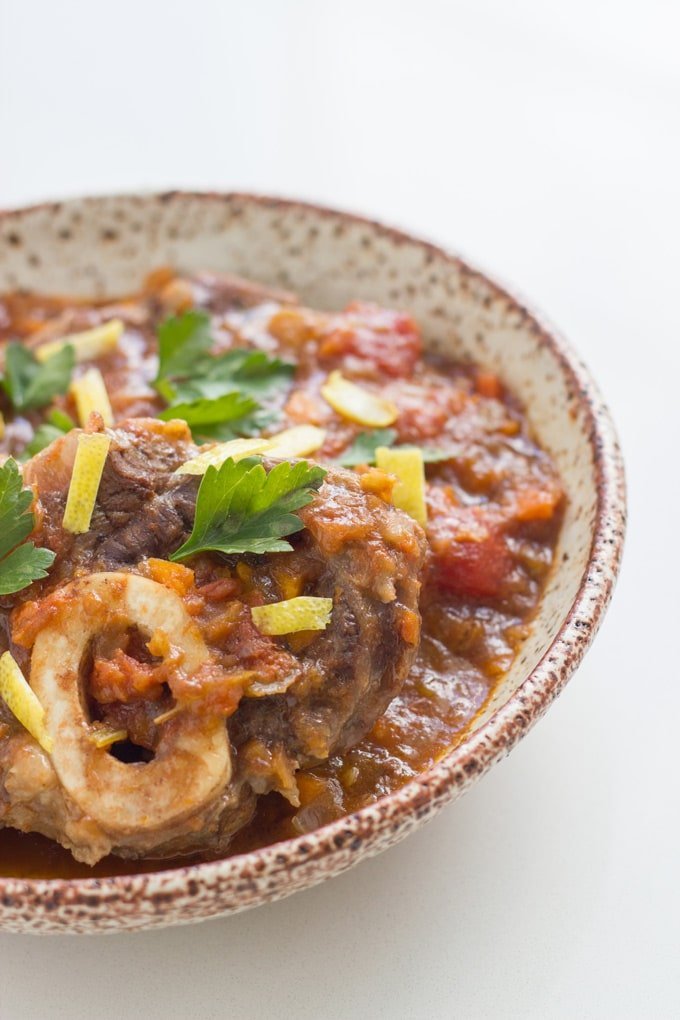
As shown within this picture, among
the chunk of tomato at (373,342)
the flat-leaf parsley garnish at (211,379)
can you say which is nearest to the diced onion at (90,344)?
the flat-leaf parsley garnish at (211,379)

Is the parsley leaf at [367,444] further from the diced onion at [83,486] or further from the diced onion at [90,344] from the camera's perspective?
the diced onion at [90,344]

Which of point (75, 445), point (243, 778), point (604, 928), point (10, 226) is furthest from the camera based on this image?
point (10, 226)

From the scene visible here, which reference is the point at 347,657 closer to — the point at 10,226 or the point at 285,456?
the point at 285,456

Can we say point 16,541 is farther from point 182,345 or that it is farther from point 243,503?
point 182,345

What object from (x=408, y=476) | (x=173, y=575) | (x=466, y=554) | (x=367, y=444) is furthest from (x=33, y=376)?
(x=466, y=554)

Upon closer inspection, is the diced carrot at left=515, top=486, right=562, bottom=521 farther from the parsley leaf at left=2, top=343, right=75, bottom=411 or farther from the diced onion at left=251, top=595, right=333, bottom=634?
the parsley leaf at left=2, top=343, right=75, bottom=411

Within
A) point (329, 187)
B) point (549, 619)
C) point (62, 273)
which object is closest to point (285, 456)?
point (549, 619)
